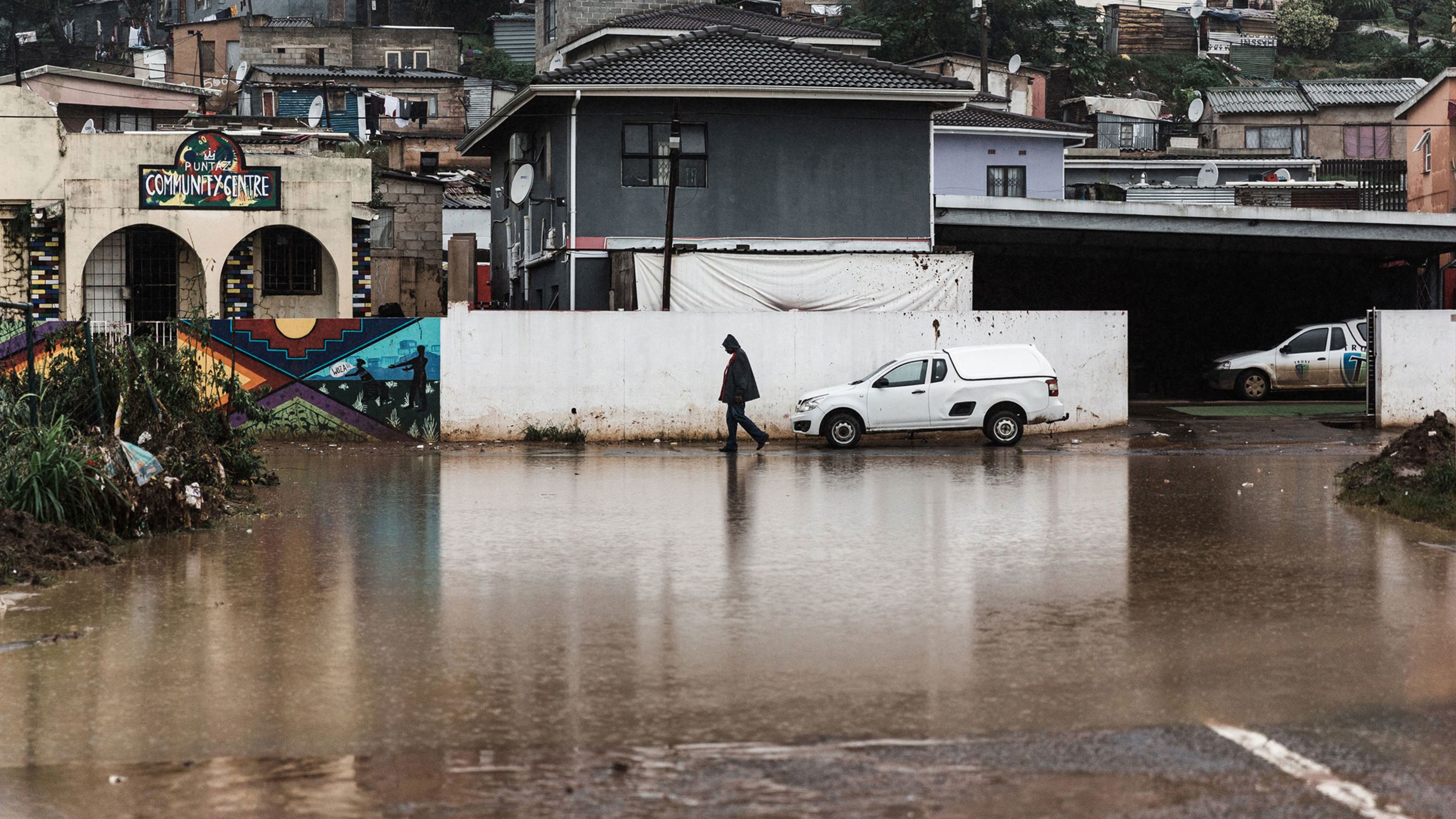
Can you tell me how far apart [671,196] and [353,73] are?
38.7 meters

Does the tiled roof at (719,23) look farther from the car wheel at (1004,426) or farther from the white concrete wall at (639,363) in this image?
the car wheel at (1004,426)

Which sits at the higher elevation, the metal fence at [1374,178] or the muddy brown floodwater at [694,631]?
the metal fence at [1374,178]

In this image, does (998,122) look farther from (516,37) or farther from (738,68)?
(516,37)

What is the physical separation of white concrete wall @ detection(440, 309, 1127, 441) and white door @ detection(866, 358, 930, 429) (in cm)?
193

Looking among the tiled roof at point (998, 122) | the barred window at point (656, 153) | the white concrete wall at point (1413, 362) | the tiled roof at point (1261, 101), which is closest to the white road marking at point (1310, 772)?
the white concrete wall at point (1413, 362)

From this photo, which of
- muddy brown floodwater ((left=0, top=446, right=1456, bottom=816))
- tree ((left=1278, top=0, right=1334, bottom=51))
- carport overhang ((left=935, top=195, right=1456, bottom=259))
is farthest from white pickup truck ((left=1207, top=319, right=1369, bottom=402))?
tree ((left=1278, top=0, right=1334, bottom=51))

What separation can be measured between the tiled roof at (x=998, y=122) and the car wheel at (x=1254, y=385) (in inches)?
557

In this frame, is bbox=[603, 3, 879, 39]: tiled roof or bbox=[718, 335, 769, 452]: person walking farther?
bbox=[603, 3, 879, 39]: tiled roof

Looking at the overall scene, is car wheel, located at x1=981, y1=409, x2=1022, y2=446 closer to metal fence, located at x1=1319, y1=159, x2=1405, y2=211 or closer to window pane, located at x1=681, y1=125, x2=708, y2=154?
window pane, located at x1=681, y1=125, x2=708, y2=154

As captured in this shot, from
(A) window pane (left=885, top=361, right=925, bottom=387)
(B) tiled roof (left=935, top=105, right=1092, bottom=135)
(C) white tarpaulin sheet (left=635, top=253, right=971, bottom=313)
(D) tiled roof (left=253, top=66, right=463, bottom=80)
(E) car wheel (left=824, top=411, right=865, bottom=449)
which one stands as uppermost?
(D) tiled roof (left=253, top=66, right=463, bottom=80)

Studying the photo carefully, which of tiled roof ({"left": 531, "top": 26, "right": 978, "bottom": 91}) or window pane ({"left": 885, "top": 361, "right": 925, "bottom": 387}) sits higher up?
tiled roof ({"left": 531, "top": 26, "right": 978, "bottom": 91})

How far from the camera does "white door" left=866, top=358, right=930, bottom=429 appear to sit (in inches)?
944

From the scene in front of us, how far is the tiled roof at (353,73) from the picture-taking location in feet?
200

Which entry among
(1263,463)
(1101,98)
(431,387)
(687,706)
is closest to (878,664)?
(687,706)
